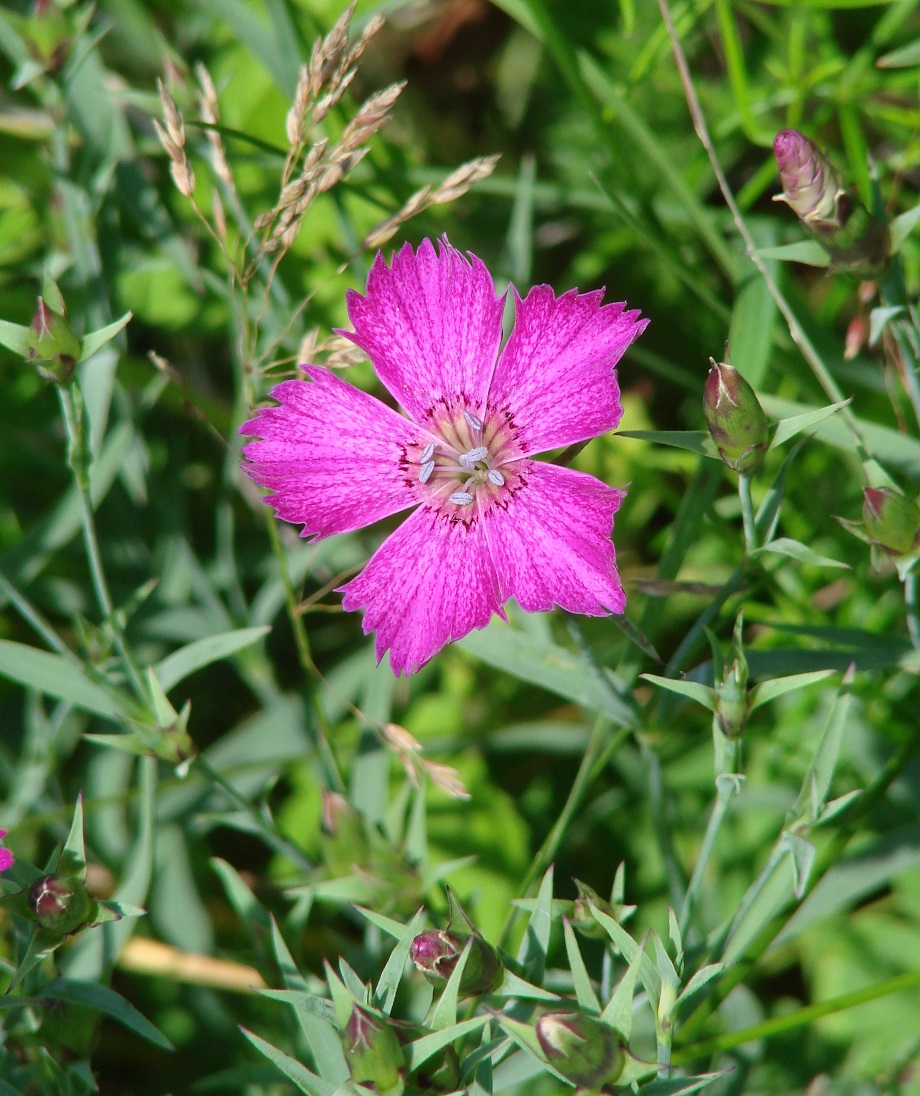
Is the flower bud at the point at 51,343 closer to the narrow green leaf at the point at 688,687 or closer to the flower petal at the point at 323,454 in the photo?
the flower petal at the point at 323,454

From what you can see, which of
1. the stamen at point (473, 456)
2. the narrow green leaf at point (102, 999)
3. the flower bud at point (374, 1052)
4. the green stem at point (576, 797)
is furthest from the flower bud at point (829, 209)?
the narrow green leaf at point (102, 999)

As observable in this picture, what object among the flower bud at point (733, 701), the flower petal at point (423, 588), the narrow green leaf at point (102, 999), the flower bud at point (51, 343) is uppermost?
the flower bud at point (51, 343)

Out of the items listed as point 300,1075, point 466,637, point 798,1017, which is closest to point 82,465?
point 466,637

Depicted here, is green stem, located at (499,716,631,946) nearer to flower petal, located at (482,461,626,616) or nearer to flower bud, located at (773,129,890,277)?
flower petal, located at (482,461,626,616)

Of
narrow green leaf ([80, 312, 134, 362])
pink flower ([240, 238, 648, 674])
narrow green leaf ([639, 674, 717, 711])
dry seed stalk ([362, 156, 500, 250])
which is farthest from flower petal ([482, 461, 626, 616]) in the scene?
narrow green leaf ([80, 312, 134, 362])

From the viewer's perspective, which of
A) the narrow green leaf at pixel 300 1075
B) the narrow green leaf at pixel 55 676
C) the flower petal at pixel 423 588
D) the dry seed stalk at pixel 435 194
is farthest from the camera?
the narrow green leaf at pixel 55 676

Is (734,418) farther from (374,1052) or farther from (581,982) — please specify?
(374,1052)
